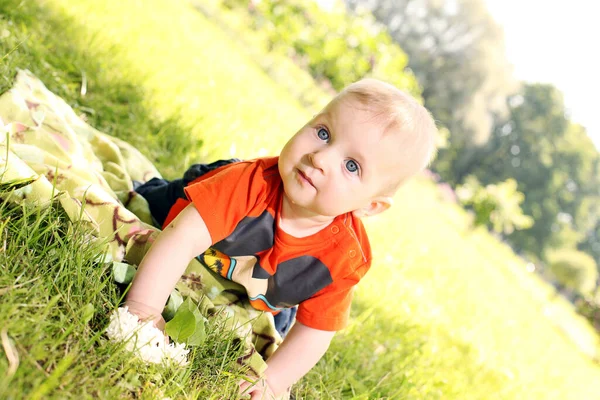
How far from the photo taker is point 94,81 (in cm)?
310

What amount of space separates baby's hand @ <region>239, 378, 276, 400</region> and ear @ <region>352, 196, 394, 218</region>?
67 cm

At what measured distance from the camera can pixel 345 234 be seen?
1893 mm

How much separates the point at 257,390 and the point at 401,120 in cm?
97

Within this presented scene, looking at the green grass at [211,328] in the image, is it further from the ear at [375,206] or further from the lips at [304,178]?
the ear at [375,206]

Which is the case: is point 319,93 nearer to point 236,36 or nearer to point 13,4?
point 236,36

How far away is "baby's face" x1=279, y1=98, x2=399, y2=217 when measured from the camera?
1660 millimetres

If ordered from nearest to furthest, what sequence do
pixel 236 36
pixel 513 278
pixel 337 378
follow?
pixel 337 378 < pixel 236 36 < pixel 513 278

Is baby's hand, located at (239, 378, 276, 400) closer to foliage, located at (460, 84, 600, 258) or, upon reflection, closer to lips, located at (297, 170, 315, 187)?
lips, located at (297, 170, 315, 187)

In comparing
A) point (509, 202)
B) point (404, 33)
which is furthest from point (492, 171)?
point (509, 202)

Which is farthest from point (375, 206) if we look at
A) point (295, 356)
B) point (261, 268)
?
point (295, 356)

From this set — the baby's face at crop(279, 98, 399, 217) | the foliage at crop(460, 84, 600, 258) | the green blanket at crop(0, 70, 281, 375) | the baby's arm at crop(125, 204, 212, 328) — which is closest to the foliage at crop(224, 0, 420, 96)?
the green blanket at crop(0, 70, 281, 375)

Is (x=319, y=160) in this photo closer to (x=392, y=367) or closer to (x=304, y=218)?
(x=304, y=218)

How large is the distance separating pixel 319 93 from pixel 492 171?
32917 mm

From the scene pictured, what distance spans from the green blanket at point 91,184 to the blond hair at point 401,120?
71cm
